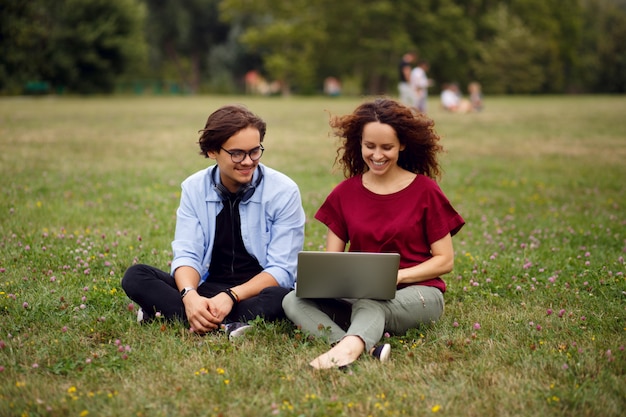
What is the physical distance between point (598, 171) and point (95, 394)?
36.0 ft

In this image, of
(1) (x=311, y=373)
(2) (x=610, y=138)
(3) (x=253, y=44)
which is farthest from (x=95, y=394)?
(3) (x=253, y=44)

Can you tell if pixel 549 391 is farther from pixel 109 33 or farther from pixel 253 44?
pixel 253 44

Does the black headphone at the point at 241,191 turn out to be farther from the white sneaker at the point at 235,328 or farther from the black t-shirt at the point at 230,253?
the white sneaker at the point at 235,328

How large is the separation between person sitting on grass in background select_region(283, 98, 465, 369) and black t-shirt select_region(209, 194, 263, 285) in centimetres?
60

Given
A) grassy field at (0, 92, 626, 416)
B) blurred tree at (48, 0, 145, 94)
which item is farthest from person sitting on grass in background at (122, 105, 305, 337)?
blurred tree at (48, 0, 145, 94)

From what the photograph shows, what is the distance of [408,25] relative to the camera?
66.6 metres

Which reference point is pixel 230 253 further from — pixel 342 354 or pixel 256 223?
pixel 342 354

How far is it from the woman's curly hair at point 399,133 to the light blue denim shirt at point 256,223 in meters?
0.51

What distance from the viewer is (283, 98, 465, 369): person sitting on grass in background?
4531mm

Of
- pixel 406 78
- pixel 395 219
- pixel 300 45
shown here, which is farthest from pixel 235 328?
pixel 300 45

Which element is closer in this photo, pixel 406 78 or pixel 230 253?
pixel 230 253

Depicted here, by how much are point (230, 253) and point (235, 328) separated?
2.30 ft

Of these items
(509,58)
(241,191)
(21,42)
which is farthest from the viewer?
(509,58)

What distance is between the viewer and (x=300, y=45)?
70312 millimetres
